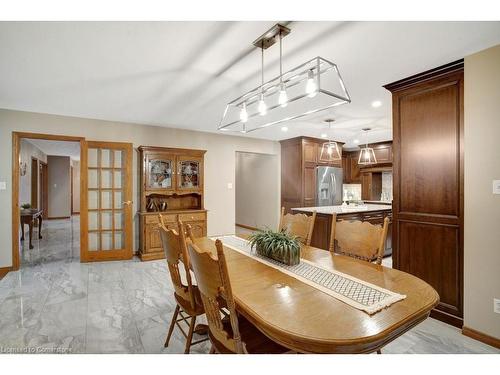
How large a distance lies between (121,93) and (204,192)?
252cm

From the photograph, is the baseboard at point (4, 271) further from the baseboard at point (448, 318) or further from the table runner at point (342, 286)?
the baseboard at point (448, 318)

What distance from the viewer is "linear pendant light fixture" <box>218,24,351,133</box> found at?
164 cm

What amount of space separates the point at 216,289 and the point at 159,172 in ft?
12.4

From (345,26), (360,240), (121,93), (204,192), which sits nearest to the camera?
(345,26)

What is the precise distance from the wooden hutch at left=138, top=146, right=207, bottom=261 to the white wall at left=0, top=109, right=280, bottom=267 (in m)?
0.30

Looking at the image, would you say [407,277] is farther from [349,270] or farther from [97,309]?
[97,309]

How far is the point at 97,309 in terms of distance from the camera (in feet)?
8.50

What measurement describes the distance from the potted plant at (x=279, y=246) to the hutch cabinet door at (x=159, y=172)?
306 centimetres

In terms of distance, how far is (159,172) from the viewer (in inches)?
181

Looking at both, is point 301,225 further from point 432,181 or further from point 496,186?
point 496,186

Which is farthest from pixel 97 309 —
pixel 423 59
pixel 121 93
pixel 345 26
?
pixel 423 59

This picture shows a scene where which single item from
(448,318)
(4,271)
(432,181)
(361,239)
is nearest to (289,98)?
(432,181)

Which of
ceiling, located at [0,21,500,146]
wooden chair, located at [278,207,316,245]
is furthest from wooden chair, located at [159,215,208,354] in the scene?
ceiling, located at [0,21,500,146]

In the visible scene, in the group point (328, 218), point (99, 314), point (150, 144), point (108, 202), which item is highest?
point (150, 144)
